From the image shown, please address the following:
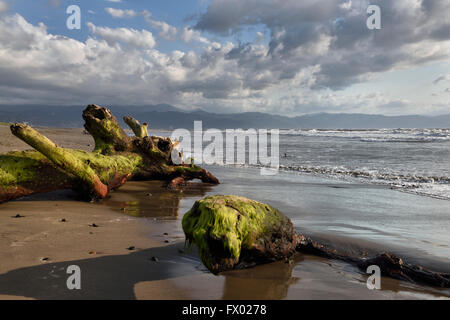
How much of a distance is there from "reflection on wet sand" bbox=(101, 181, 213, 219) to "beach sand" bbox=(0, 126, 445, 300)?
3.52 ft

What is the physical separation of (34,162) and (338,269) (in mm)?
6311

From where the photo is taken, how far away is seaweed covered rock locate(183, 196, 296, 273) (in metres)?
3.34

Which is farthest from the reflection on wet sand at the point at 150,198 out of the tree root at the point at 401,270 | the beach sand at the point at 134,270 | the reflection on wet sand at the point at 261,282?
the tree root at the point at 401,270

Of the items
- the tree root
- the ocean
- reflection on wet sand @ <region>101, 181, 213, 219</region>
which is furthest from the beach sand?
the ocean

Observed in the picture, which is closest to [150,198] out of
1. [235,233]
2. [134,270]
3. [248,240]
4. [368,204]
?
[134,270]

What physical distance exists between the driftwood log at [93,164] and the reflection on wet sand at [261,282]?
4.73 m

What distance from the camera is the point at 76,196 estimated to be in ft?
25.3

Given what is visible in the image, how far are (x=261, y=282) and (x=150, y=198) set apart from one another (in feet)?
18.3

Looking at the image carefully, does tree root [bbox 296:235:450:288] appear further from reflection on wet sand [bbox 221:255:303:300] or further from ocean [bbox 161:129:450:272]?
reflection on wet sand [bbox 221:255:303:300]

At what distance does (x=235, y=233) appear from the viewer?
137 inches

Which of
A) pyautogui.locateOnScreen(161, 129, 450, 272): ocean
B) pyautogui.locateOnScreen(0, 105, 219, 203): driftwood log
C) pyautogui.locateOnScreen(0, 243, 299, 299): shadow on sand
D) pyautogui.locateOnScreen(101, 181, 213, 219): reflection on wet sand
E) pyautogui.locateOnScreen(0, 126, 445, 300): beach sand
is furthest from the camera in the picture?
pyautogui.locateOnScreen(101, 181, 213, 219): reflection on wet sand

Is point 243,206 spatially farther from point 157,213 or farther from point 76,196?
point 76,196

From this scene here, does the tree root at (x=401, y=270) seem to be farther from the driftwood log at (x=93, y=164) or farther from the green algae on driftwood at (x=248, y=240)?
the driftwood log at (x=93, y=164)
